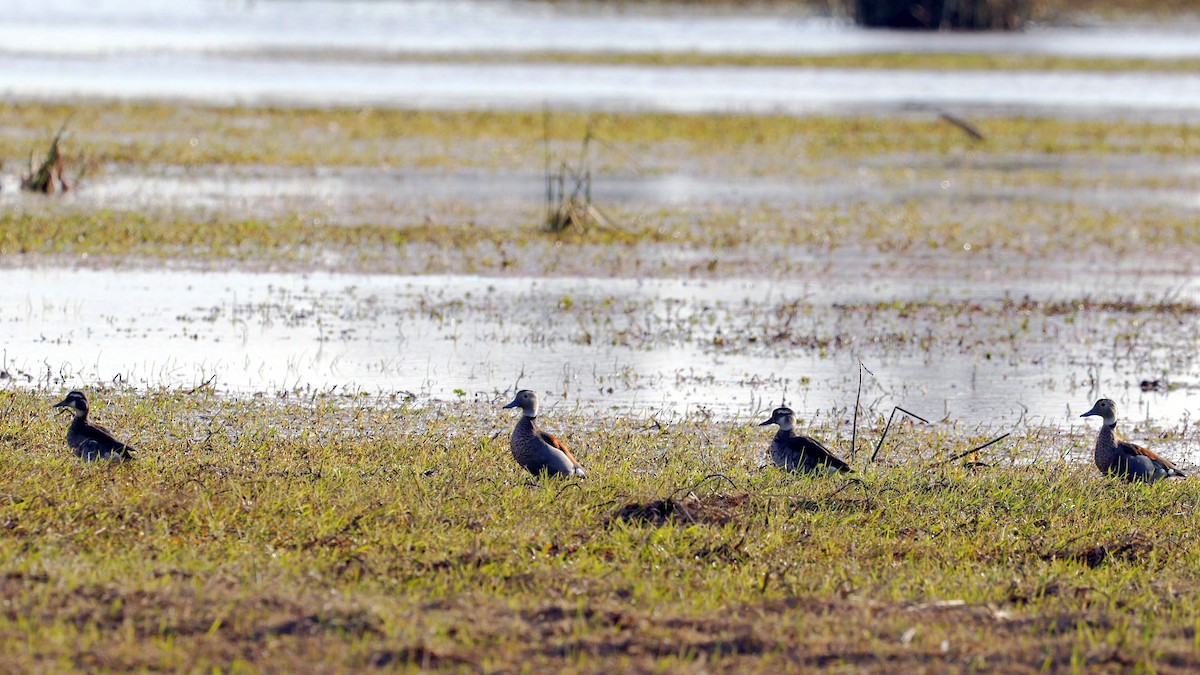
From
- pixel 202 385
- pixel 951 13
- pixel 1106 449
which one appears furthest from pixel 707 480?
pixel 951 13

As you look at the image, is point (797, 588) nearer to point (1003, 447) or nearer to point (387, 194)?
point (1003, 447)

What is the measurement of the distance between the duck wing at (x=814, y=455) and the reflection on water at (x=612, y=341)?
2022mm

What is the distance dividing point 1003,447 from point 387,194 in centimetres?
1349

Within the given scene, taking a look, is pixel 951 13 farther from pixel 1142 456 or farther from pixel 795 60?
pixel 1142 456

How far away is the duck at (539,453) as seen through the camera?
8.45 m

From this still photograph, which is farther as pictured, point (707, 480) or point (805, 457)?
point (805, 457)

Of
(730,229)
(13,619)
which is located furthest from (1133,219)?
(13,619)

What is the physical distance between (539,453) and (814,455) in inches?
59.5

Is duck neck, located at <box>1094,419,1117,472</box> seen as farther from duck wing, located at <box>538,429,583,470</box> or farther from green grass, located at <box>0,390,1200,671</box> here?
duck wing, located at <box>538,429,583,470</box>

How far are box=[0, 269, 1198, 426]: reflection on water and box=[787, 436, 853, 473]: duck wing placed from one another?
2.02m

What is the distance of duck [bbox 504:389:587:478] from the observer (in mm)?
8445

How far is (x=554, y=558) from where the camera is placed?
714 centimetres

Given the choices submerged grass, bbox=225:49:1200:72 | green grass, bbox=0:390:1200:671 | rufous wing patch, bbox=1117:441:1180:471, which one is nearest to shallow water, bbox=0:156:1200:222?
green grass, bbox=0:390:1200:671

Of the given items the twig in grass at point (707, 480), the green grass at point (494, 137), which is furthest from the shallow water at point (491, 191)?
the twig in grass at point (707, 480)
